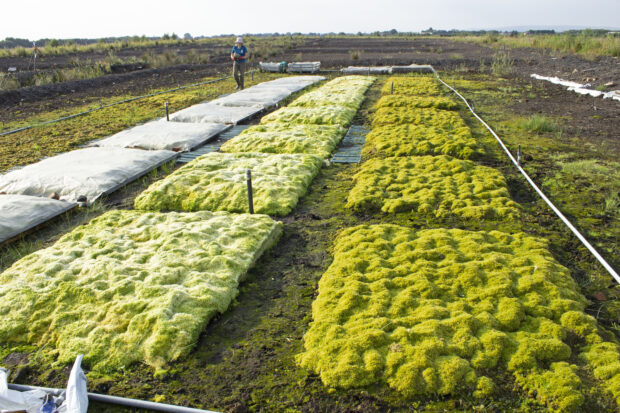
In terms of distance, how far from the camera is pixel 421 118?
36.8 ft

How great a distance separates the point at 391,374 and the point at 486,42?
59095 mm

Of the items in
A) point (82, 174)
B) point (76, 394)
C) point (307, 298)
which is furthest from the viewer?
point (82, 174)

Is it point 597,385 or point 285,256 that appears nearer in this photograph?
point 597,385

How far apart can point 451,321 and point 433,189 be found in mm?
3376

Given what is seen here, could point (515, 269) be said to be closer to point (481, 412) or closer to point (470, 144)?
point (481, 412)

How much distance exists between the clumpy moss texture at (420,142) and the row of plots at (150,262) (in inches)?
52.1

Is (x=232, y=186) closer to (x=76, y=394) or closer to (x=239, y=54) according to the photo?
(x=76, y=394)

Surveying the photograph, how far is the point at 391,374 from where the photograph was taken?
3.18m

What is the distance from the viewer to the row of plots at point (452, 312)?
3.15 m

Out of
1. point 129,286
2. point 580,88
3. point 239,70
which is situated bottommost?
point 129,286

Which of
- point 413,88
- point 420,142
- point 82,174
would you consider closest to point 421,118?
point 420,142

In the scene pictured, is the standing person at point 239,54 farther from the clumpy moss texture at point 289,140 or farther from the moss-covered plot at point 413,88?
the clumpy moss texture at point 289,140

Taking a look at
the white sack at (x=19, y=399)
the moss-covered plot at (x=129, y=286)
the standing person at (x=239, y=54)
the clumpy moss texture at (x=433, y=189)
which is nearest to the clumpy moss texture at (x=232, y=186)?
→ the moss-covered plot at (x=129, y=286)

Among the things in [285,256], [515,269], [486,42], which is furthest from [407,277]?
[486,42]
